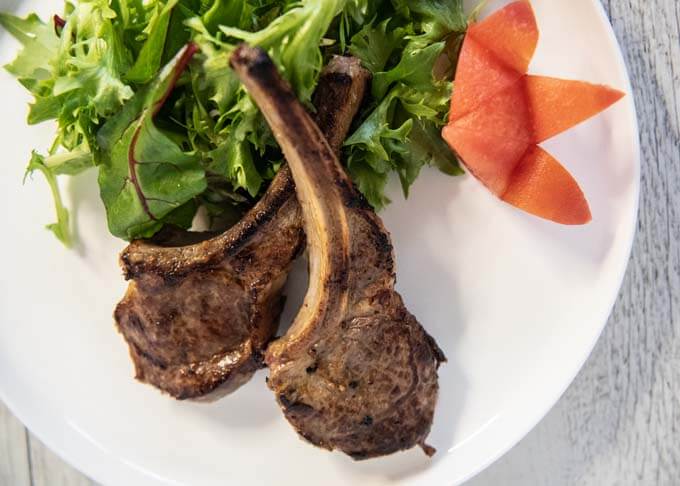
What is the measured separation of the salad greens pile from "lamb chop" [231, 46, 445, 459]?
0.19m

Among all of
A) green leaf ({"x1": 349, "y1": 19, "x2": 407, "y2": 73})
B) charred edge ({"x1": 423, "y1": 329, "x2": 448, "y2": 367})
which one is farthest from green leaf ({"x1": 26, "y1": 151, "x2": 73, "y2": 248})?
charred edge ({"x1": 423, "y1": 329, "x2": 448, "y2": 367})

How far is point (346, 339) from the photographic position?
A: 1.57 m

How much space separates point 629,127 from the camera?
5.59ft

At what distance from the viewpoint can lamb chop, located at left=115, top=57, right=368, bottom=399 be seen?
1586 millimetres

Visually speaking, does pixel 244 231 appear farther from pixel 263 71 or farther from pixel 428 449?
pixel 428 449

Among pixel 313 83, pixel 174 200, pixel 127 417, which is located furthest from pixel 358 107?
pixel 127 417

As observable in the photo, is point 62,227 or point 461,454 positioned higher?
point 62,227

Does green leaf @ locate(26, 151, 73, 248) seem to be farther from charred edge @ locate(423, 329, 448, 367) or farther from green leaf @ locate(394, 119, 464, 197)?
charred edge @ locate(423, 329, 448, 367)

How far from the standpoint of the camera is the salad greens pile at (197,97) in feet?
5.00

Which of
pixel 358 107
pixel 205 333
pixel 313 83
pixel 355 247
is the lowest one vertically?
pixel 205 333

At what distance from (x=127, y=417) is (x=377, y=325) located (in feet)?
2.80

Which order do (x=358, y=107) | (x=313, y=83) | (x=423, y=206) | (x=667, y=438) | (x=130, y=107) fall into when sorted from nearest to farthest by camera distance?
(x=313, y=83), (x=130, y=107), (x=358, y=107), (x=423, y=206), (x=667, y=438)

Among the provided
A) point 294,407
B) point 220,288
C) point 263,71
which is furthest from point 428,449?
point 263,71

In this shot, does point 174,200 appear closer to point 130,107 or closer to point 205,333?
point 130,107
